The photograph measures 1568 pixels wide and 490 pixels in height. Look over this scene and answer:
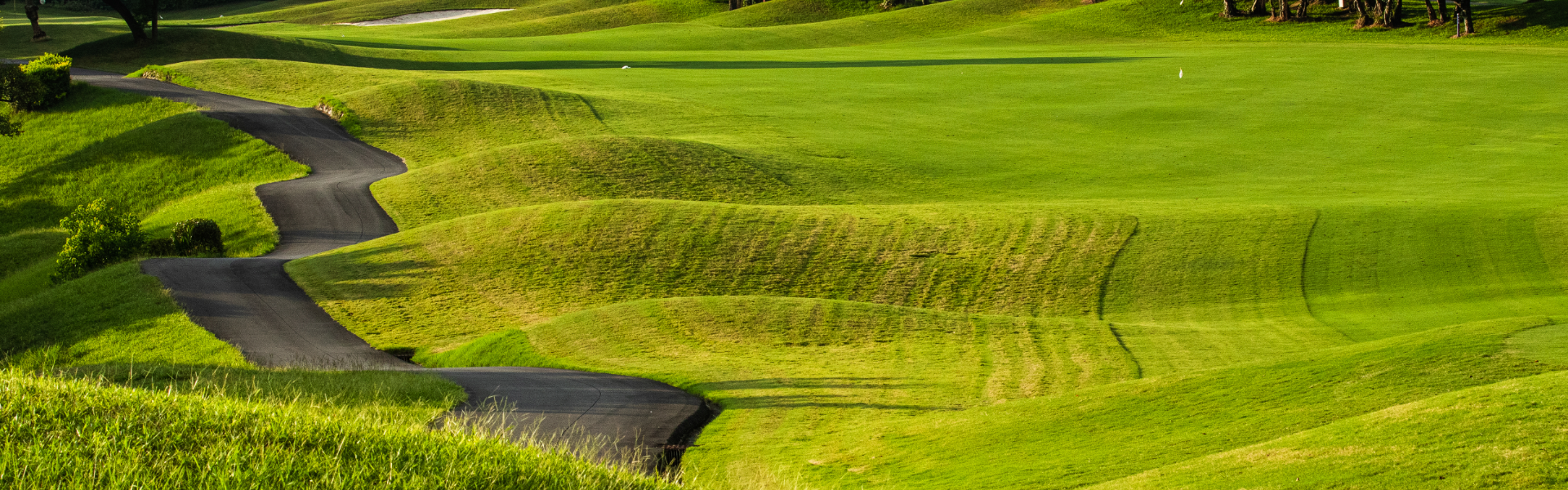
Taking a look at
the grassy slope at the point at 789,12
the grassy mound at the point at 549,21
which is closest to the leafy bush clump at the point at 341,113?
the grassy mound at the point at 549,21

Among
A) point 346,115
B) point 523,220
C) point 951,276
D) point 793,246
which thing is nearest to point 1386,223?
point 951,276

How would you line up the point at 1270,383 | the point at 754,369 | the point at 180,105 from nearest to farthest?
the point at 1270,383 → the point at 754,369 → the point at 180,105

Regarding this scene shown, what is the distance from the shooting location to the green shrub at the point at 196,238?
23781 millimetres

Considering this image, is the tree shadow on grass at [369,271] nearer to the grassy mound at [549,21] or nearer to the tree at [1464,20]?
the tree at [1464,20]

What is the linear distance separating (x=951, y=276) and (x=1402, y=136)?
20.0 meters

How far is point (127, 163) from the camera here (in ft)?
109

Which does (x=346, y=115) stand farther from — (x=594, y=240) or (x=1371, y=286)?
(x=1371, y=286)

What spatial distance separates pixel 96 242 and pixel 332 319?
7847 mm

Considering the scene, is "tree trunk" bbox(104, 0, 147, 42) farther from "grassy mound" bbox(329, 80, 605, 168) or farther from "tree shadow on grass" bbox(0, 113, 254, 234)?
"tree shadow on grass" bbox(0, 113, 254, 234)

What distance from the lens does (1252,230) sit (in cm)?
2133

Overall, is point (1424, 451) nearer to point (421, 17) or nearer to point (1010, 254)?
point (1010, 254)

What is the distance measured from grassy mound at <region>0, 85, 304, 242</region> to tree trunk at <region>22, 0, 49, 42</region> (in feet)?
65.9

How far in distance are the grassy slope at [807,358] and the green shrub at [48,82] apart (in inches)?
1234

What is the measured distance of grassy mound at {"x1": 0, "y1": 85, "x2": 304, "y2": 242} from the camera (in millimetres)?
31016
